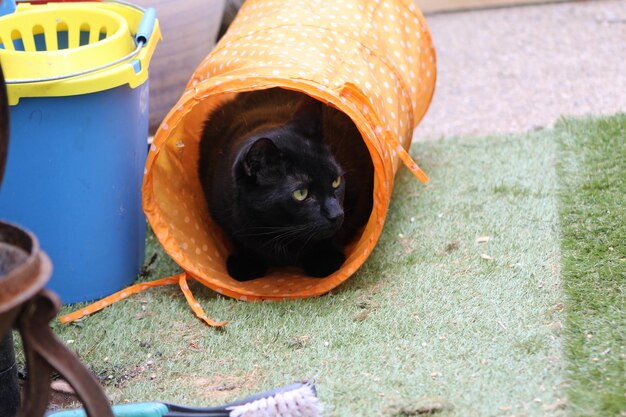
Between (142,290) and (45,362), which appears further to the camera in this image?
(142,290)

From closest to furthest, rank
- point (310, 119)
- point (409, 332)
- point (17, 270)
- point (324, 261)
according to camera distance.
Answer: point (17, 270) < point (409, 332) < point (310, 119) < point (324, 261)

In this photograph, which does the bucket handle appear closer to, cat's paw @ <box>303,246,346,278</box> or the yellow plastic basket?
the yellow plastic basket

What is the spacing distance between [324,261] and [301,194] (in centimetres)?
28

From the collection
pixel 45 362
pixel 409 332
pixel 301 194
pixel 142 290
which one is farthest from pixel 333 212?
pixel 45 362

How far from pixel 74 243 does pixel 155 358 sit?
45 centimetres

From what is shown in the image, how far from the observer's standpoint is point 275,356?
1.89 metres

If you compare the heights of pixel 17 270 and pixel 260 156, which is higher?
pixel 17 270

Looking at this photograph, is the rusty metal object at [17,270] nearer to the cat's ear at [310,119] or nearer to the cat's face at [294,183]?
the cat's face at [294,183]

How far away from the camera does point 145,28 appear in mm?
2195

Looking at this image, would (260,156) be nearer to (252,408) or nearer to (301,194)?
(301,194)

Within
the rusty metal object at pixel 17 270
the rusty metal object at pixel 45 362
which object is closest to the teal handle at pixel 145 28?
the rusty metal object at pixel 17 270

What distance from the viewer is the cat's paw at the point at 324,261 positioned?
225cm

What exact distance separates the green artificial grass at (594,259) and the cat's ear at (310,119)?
790 millimetres

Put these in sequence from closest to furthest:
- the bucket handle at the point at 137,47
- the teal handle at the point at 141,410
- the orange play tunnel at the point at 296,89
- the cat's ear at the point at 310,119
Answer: the teal handle at the point at 141,410
the bucket handle at the point at 137,47
the orange play tunnel at the point at 296,89
the cat's ear at the point at 310,119
